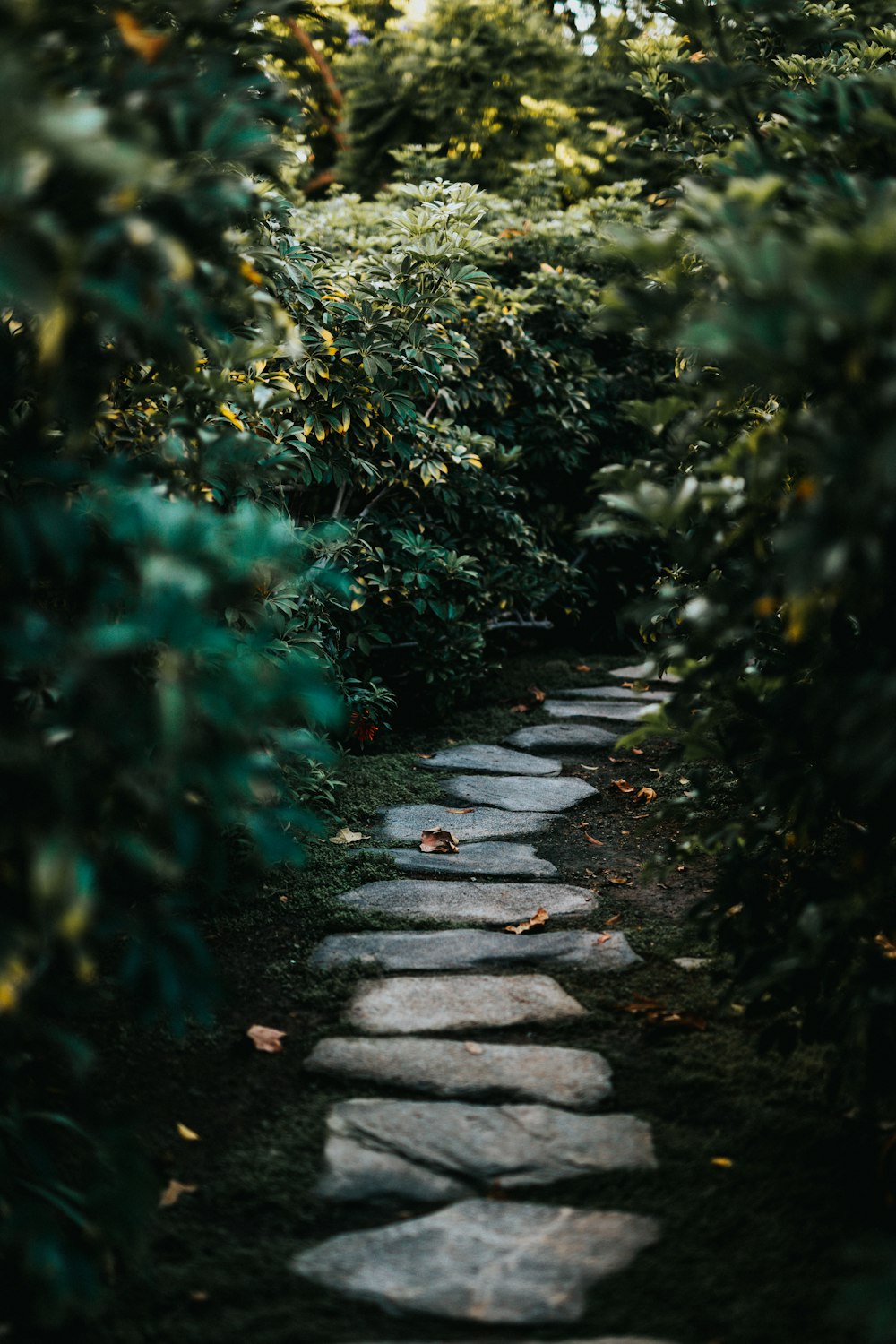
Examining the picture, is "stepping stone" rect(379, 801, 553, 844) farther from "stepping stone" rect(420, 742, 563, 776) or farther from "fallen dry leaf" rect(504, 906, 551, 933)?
"fallen dry leaf" rect(504, 906, 551, 933)

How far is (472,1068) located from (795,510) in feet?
4.25

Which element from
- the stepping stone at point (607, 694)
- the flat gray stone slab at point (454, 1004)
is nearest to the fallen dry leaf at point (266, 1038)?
the flat gray stone slab at point (454, 1004)

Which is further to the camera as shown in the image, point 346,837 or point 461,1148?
point 346,837

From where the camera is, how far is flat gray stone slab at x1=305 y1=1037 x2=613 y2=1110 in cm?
202

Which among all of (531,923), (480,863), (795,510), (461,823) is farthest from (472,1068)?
(461,823)

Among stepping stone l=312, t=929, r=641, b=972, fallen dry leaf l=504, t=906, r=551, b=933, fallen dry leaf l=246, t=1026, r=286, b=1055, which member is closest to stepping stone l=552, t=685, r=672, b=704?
fallen dry leaf l=504, t=906, r=551, b=933

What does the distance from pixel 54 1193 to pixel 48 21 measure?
→ 61.8 inches

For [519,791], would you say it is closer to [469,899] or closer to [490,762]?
[490,762]

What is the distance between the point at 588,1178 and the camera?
5.84 ft

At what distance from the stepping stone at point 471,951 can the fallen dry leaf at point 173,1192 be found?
0.79 m

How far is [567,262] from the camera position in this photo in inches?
245

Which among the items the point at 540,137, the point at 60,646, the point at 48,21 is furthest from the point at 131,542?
the point at 540,137

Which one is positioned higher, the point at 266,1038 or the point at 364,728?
the point at 364,728

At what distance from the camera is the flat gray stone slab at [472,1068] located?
2.02m
